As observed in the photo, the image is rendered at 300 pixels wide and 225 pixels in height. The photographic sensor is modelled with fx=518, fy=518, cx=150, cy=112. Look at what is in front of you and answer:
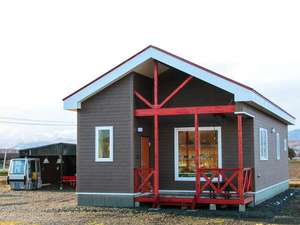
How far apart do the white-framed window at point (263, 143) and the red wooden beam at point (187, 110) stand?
3338mm

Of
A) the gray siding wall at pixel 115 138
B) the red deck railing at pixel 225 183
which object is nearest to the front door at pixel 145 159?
the gray siding wall at pixel 115 138

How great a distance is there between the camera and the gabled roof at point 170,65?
15.6 metres

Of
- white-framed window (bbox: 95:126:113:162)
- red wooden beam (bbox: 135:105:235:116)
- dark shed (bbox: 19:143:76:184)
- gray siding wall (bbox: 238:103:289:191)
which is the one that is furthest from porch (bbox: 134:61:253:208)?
dark shed (bbox: 19:143:76:184)

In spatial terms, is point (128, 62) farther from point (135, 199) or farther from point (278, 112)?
point (278, 112)

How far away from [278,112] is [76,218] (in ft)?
33.1

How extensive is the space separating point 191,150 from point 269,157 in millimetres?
3399

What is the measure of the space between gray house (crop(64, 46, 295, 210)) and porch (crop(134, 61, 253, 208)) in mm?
31

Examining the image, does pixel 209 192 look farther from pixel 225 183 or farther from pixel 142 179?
pixel 142 179

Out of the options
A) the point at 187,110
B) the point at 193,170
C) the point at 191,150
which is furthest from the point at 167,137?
the point at 187,110

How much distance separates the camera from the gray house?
15883mm

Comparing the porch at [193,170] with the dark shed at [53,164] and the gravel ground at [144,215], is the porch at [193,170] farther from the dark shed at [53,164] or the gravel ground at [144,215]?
the dark shed at [53,164]

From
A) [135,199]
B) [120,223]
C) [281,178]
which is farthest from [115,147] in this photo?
[281,178]

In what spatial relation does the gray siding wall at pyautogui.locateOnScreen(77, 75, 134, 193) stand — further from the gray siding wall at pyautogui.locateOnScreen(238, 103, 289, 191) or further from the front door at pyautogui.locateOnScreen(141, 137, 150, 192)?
the gray siding wall at pyautogui.locateOnScreen(238, 103, 289, 191)

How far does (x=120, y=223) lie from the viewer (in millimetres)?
12945
